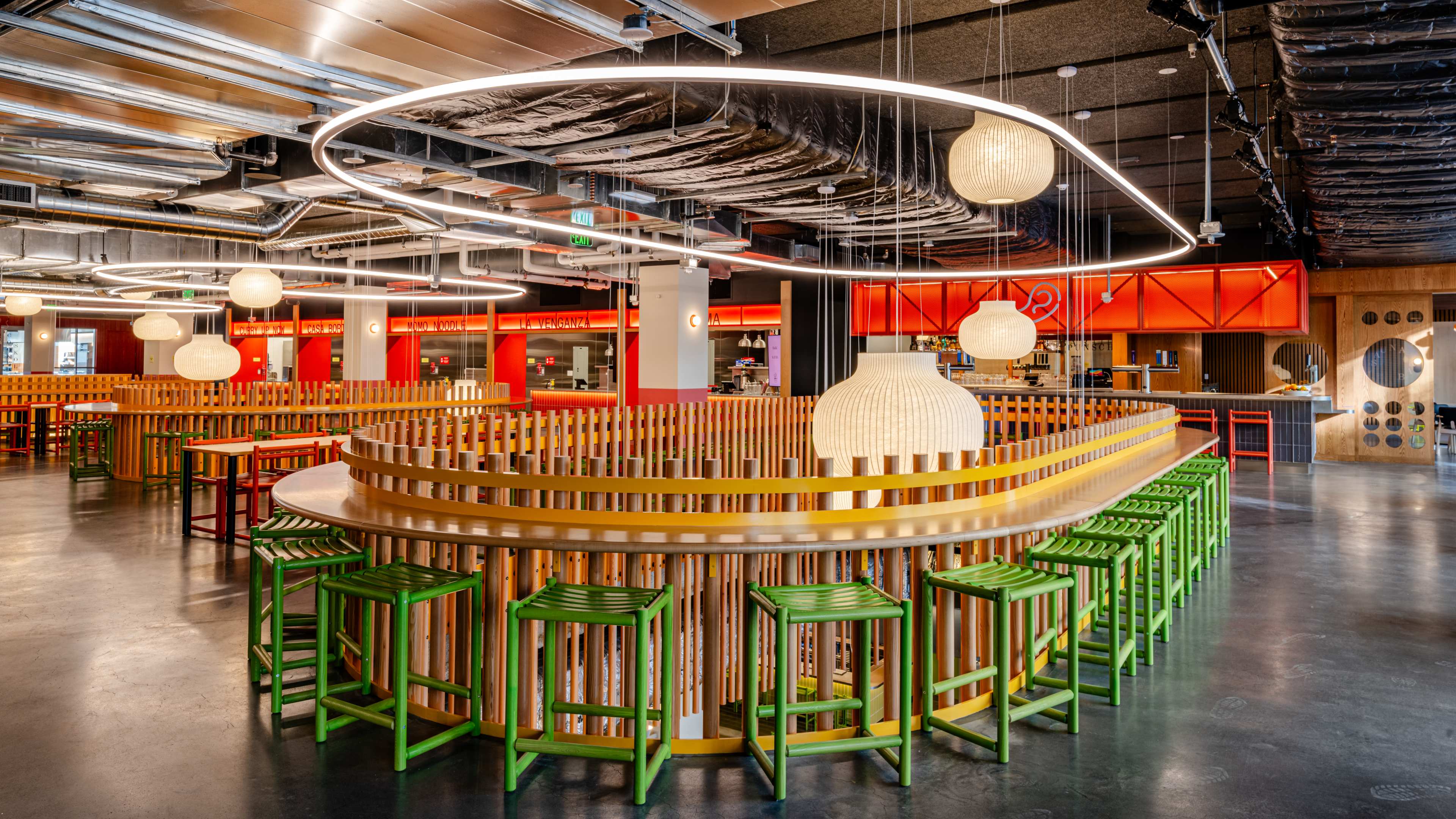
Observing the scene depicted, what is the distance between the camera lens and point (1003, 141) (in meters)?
5.24

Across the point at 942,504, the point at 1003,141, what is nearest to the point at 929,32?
the point at 1003,141

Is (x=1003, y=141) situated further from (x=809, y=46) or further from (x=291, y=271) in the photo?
(x=291, y=271)

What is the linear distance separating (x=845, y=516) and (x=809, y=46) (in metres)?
4.66

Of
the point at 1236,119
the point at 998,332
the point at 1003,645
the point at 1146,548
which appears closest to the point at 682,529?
the point at 1003,645

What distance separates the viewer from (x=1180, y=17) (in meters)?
4.26

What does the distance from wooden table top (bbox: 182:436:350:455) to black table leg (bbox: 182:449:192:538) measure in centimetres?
12

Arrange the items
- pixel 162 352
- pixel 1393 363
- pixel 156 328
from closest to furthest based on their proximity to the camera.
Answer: pixel 1393 363 < pixel 156 328 < pixel 162 352

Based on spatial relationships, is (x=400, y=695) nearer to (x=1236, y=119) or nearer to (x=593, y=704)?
(x=593, y=704)

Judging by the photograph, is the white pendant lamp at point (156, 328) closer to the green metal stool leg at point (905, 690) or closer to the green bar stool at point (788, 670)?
the green bar stool at point (788, 670)

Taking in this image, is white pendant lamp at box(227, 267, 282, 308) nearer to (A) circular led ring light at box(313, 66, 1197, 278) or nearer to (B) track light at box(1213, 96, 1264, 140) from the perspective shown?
(A) circular led ring light at box(313, 66, 1197, 278)

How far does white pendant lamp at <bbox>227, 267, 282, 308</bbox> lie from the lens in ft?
29.7

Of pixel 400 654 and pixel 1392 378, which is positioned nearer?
pixel 400 654

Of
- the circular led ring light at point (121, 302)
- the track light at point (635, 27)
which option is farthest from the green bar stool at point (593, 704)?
the circular led ring light at point (121, 302)

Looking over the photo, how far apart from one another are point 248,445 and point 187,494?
807 mm
